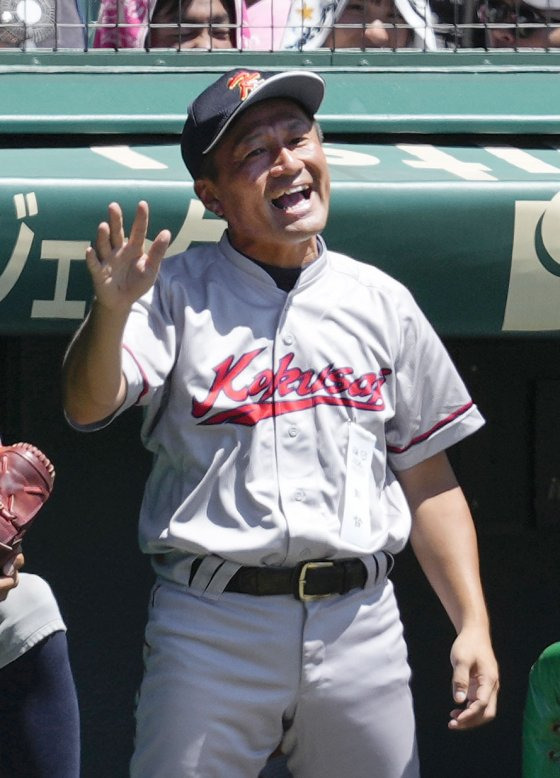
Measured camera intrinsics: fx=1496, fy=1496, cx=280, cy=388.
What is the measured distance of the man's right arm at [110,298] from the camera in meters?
2.52

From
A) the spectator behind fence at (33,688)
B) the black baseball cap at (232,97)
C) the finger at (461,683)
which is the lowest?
the spectator behind fence at (33,688)

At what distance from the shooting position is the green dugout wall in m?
3.30

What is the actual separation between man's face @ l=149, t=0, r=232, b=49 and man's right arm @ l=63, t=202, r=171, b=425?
148 centimetres

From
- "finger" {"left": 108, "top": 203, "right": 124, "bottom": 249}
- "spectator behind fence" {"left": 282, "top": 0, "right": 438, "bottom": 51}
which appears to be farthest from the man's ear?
"spectator behind fence" {"left": 282, "top": 0, "right": 438, "bottom": 51}

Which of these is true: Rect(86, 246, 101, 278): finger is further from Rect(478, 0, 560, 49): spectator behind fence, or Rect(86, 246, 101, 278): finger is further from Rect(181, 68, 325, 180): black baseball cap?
Rect(478, 0, 560, 49): spectator behind fence

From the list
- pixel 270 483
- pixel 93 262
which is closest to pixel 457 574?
pixel 270 483

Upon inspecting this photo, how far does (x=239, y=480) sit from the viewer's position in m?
2.79

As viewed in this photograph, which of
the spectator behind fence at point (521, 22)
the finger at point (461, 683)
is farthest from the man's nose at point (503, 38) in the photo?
the finger at point (461, 683)

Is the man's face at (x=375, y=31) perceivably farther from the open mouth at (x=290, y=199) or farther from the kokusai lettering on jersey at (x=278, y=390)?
the kokusai lettering on jersey at (x=278, y=390)

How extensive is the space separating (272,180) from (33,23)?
1.33 m

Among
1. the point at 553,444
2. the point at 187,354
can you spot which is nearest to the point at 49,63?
the point at 187,354

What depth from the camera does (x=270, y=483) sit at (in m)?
2.77

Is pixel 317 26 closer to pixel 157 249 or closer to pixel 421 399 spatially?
pixel 421 399

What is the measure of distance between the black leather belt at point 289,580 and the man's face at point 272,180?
1.98 ft
